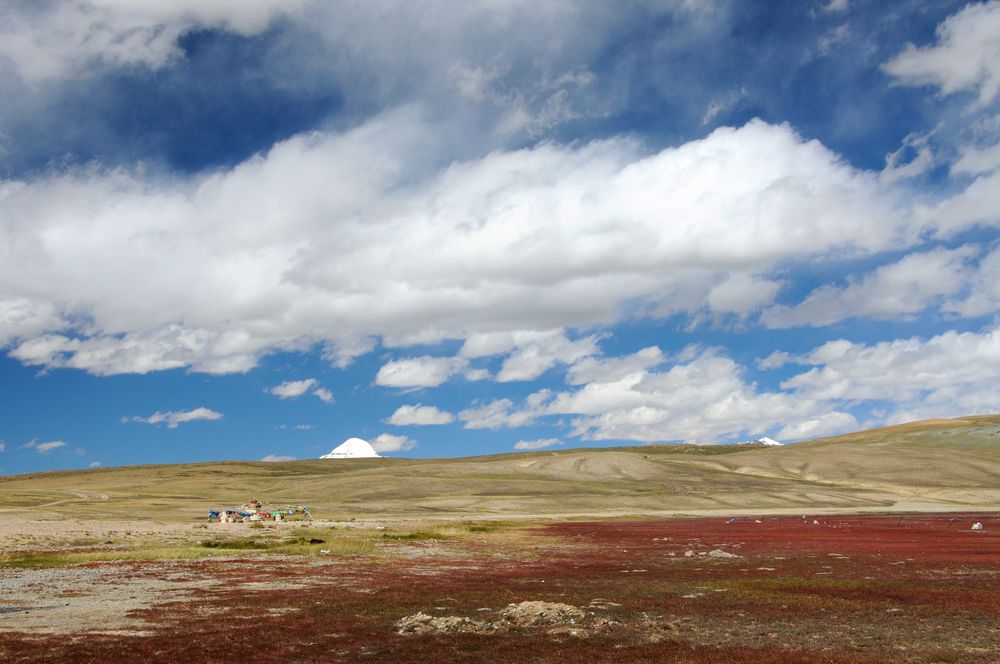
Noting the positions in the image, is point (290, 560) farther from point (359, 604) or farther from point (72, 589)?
point (359, 604)

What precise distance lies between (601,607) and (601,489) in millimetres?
118863

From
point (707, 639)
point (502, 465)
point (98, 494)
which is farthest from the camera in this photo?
point (502, 465)

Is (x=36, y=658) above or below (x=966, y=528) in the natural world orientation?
above

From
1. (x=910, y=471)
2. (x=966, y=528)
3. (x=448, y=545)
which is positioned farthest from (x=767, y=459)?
(x=448, y=545)

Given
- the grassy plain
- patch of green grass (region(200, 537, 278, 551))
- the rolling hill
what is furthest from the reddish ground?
the rolling hill

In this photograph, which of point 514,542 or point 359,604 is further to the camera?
point 514,542

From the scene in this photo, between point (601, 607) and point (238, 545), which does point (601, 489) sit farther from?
point (601, 607)

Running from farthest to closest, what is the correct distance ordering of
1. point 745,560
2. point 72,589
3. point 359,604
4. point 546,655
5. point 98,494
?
point 98,494
point 745,560
point 72,589
point 359,604
point 546,655

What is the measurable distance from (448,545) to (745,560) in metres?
20.2

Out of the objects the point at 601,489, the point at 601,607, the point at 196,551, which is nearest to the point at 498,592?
the point at 601,607

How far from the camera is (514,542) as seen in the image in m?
54.8

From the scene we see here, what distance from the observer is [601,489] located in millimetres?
140625

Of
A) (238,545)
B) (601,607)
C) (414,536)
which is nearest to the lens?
(601,607)

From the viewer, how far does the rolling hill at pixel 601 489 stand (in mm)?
109562
